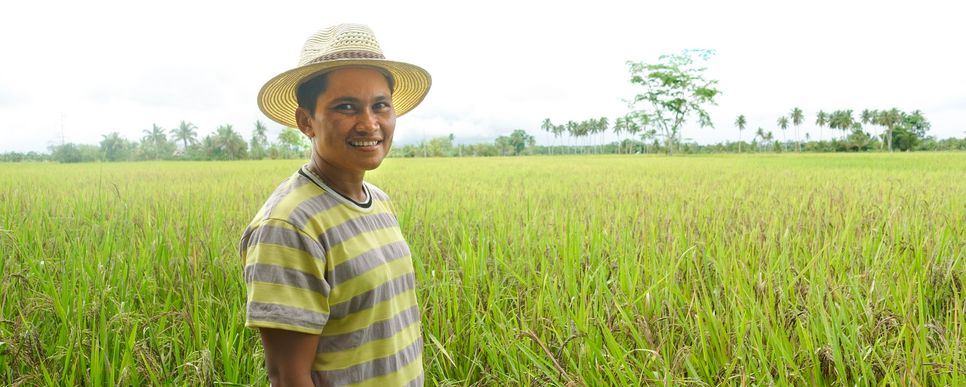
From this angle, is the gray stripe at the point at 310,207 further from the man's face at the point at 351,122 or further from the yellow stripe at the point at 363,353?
the yellow stripe at the point at 363,353

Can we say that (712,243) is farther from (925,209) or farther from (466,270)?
(925,209)

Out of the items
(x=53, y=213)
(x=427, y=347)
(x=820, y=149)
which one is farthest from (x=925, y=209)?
(x=820, y=149)

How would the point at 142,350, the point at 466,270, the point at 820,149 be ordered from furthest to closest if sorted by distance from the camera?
the point at 820,149 < the point at 466,270 < the point at 142,350

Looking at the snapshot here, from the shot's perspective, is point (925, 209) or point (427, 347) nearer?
point (427, 347)

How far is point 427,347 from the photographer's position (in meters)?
1.72

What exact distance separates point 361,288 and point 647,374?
89cm

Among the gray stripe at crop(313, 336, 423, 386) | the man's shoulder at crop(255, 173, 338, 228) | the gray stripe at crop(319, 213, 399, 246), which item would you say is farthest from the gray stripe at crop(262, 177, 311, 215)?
the gray stripe at crop(313, 336, 423, 386)

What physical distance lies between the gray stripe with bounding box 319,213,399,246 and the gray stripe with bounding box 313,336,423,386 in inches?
9.9

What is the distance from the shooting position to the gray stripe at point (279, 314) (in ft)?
2.73

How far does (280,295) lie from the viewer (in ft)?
2.78

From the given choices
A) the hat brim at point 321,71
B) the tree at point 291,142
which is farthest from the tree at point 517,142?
the hat brim at point 321,71

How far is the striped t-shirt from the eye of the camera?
86cm

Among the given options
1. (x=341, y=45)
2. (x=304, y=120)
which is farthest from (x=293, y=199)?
(x=341, y=45)

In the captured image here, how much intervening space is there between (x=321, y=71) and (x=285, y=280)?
17.3 inches
